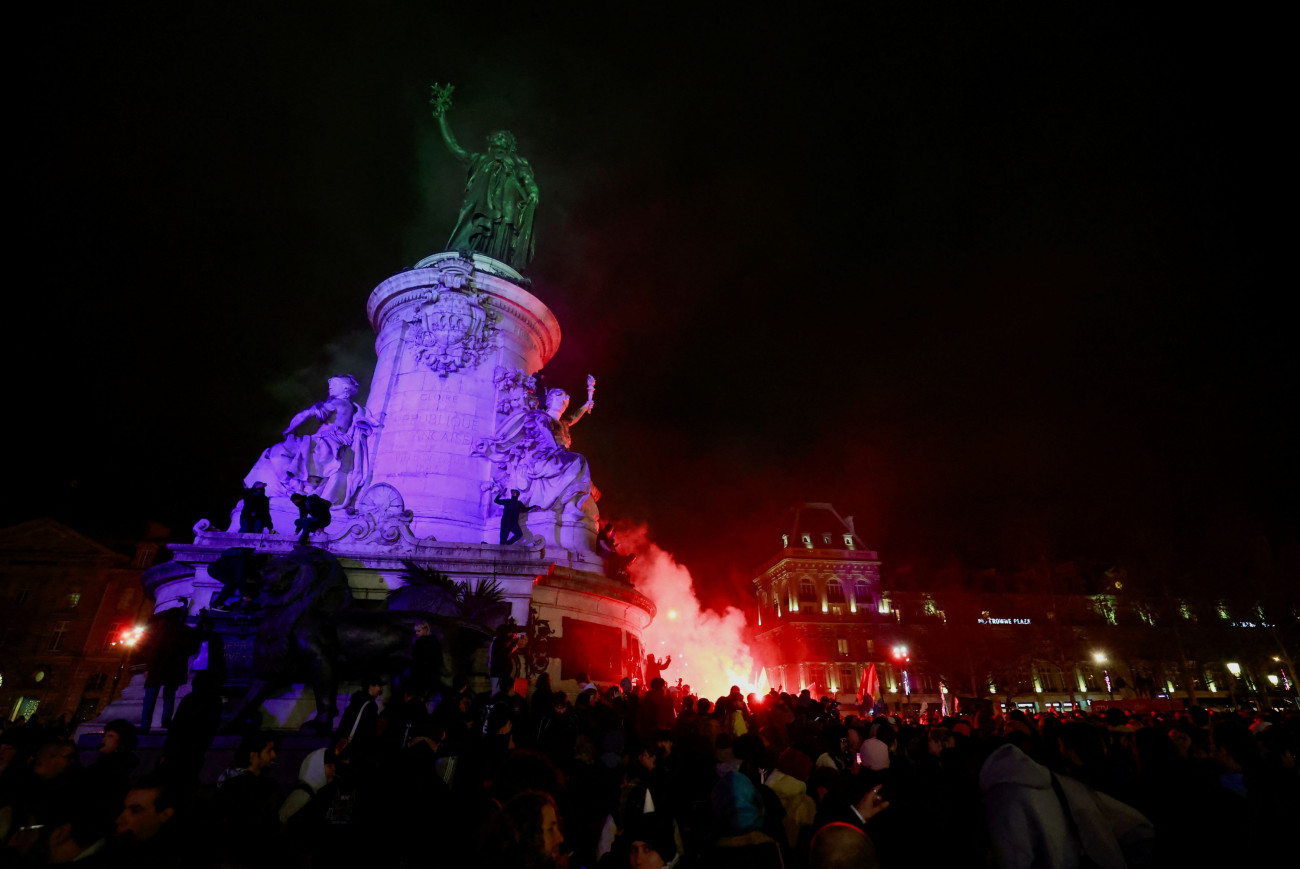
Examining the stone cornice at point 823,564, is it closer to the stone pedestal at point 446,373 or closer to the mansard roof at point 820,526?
the mansard roof at point 820,526

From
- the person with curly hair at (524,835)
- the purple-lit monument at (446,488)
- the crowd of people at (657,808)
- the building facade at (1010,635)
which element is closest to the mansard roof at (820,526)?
the building facade at (1010,635)

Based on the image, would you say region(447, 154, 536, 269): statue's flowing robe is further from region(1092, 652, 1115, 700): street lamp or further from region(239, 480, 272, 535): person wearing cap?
region(1092, 652, 1115, 700): street lamp

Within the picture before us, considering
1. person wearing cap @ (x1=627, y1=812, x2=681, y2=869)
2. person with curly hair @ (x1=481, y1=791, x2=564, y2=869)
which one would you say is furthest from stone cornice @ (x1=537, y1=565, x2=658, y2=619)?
person with curly hair @ (x1=481, y1=791, x2=564, y2=869)

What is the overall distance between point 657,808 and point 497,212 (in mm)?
24101

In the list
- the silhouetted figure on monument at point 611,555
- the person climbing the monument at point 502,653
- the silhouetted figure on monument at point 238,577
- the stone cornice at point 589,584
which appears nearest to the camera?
the silhouetted figure on monument at point 238,577

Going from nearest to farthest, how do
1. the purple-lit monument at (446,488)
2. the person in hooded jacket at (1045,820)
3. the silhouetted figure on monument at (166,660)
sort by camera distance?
the person in hooded jacket at (1045,820), the silhouetted figure on monument at (166,660), the purple-lit monument at (446,488)

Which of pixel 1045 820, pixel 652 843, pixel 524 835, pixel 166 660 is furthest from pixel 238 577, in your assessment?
pixel 1045 820

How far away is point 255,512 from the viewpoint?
1464cm

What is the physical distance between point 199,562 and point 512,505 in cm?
703

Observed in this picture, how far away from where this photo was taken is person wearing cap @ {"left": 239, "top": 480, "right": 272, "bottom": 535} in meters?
14.5

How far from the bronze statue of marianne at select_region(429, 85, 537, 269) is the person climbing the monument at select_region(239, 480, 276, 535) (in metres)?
12.1

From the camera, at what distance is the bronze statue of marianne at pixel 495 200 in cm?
2439

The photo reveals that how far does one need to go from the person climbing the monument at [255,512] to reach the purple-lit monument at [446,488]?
35 cm

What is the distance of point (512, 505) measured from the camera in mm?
17078
